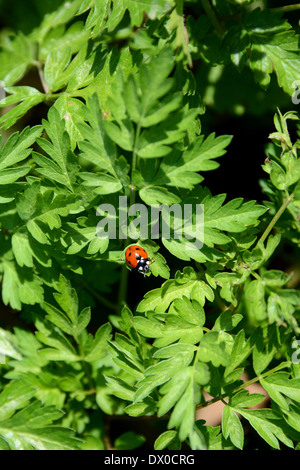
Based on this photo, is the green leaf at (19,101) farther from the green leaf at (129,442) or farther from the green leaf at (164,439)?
the green leaf at (129,442)

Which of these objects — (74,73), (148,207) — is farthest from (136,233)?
(74,73)

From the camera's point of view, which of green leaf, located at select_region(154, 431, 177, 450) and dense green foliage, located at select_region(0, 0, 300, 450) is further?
green leaf, located at select_region(154, 431, 177, 450)

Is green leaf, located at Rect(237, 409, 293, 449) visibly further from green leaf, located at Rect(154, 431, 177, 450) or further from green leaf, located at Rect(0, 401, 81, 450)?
green leaf, located at Rect(0, 401, 81, 450)

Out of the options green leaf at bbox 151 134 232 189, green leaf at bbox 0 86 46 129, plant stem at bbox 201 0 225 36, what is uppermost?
plant stem at bbox 201 0 225 36

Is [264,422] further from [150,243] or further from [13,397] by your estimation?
[13,397]

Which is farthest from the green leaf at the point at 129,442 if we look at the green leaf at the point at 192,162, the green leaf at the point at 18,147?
the green leaf at the point at 18,147

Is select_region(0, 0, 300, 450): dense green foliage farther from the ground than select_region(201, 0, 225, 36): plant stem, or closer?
closer

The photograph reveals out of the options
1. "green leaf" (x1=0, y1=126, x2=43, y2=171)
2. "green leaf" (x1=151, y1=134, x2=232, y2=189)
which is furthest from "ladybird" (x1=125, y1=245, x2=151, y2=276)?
"green leaf" (x1=0, y1=126, x2=43, y2=171)
